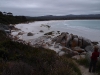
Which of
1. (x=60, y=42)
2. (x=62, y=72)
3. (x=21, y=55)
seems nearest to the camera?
(x=62, y=72)

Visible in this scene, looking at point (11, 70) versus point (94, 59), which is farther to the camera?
point (94, 59)

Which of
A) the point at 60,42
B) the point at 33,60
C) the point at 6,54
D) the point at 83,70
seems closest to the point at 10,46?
the point at 6,54

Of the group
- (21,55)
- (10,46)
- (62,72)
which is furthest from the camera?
(10,46)

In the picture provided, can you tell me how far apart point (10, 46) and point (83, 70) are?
160 inches

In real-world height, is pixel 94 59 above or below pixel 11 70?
below

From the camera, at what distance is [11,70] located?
4.81m

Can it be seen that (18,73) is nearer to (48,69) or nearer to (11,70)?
(11,70)

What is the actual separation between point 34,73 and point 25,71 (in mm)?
290

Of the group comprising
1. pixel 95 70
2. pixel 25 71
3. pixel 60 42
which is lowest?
pixel 60 42

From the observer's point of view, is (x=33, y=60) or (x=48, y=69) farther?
(x=33, y=60)

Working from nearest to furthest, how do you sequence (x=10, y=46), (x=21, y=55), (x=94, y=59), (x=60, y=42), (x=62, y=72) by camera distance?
(x=62, y=72)
(x=21, y=55)
(x=94, y=59)
(x=10, y=46)
(x=60, y=42)

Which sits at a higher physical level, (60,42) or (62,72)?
(62,72)

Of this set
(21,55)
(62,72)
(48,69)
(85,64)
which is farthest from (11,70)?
(85,64)

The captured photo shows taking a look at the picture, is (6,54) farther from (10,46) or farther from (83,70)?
(83,70)
